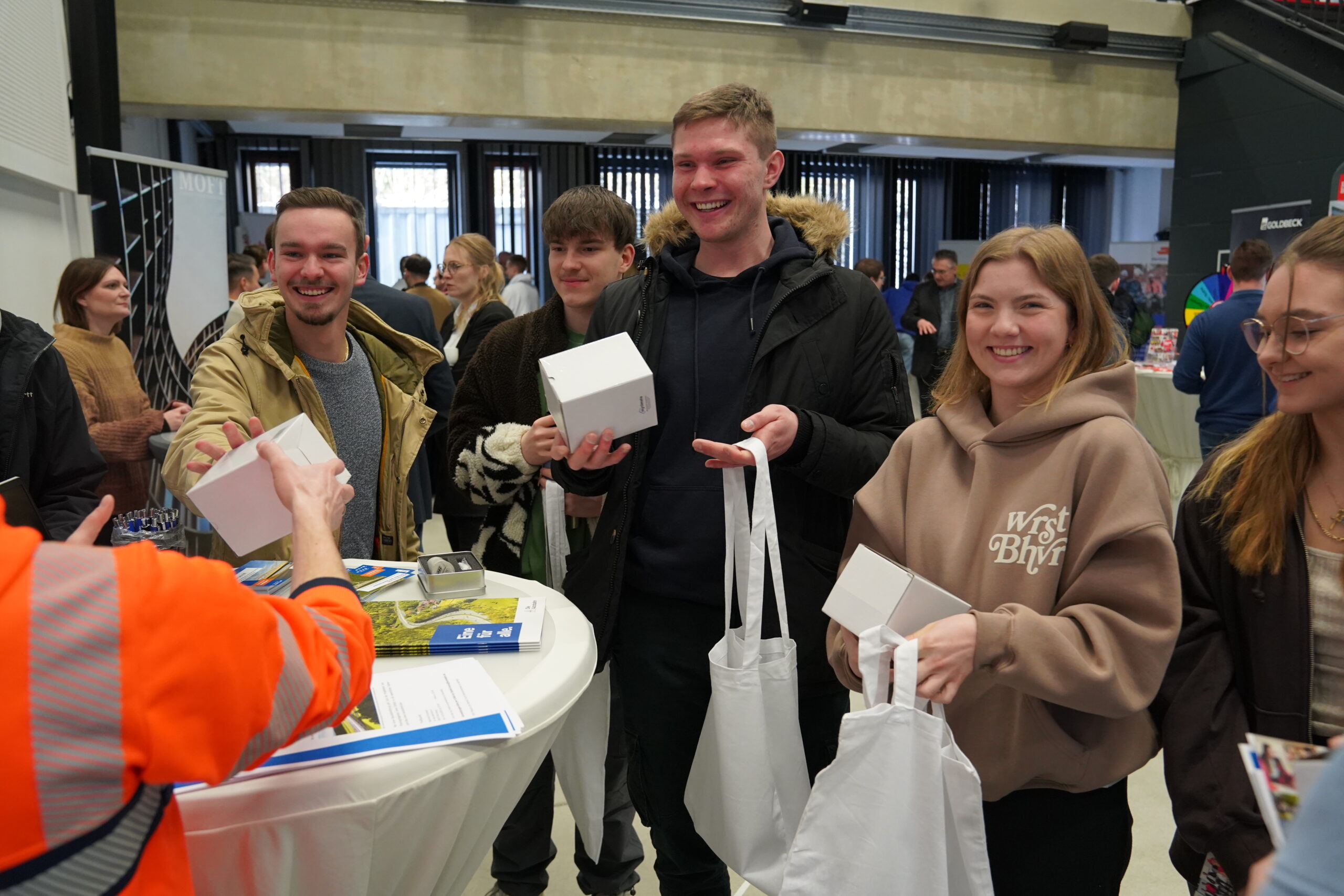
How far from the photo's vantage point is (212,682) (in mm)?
763

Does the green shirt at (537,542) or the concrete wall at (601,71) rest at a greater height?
the concrete wall at (601,71)

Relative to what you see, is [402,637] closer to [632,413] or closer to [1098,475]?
[632,413]

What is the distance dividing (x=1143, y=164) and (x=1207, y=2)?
5884mm

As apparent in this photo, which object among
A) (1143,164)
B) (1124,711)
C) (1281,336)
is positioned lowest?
(1124,711)

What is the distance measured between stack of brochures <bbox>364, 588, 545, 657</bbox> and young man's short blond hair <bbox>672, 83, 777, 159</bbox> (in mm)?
920

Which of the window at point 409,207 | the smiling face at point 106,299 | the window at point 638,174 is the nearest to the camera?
the smiling face at point 106,299

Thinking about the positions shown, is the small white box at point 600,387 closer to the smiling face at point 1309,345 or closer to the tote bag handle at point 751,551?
the tote bag handle at point 751,551

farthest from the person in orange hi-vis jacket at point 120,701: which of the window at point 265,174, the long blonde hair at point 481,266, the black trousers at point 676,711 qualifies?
the window at point 265,174

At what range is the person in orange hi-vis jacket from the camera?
69cm

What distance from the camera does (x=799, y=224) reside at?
1983mm

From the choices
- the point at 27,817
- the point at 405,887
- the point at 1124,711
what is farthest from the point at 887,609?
the point at 27,817

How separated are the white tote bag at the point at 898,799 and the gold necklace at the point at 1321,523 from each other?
0.57m

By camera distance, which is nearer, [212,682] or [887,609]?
[212,682]

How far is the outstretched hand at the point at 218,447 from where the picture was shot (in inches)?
65.1
